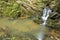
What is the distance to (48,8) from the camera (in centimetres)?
1105

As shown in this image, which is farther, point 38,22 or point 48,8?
point 48,8

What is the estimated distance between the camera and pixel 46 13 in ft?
36.1

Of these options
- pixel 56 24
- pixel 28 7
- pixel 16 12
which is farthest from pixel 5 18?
pixel 56 24

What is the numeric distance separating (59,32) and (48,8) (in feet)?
8.16

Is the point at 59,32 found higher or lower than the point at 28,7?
lower

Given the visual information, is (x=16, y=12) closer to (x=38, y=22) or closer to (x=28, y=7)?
(x=28, y=7)

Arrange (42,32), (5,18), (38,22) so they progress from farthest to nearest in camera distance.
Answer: (5,18), (38,22), (42,32)

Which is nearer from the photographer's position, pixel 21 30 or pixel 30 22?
pixel 21 30

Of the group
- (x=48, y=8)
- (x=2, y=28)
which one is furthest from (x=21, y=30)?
(x=48, y=8)

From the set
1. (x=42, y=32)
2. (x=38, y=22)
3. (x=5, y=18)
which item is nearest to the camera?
(x=42, y=32)

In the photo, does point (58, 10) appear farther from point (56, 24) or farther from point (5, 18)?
point (5, 18)

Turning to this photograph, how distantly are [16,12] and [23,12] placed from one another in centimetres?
49

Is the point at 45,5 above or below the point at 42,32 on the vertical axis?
above

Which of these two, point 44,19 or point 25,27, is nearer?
point 25,27
